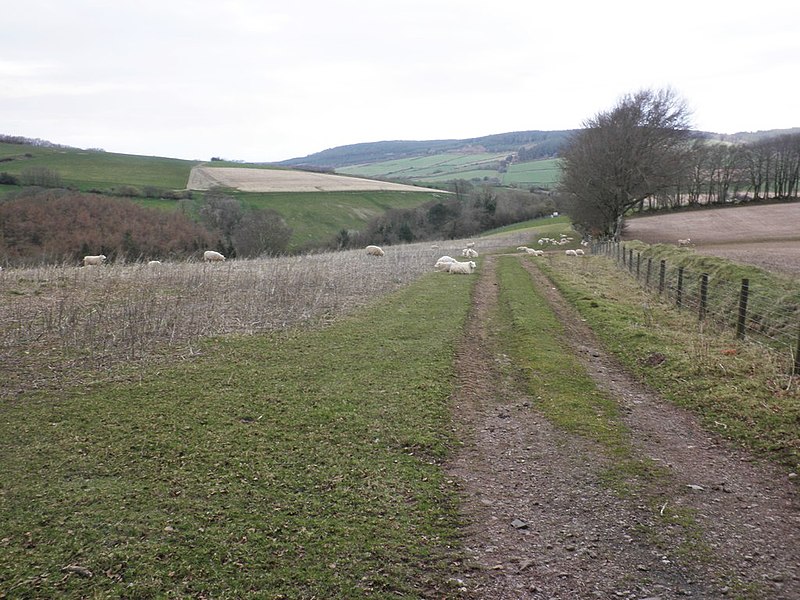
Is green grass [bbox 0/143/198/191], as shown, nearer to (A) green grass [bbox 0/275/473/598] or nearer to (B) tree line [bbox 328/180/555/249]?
(B) tree line [bbox 328/180/555/249]

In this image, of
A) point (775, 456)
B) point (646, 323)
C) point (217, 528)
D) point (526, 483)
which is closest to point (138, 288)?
point (217, 528)

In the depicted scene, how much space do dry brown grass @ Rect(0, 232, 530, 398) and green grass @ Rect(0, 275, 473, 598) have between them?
1.23m

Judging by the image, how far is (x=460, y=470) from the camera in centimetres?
605

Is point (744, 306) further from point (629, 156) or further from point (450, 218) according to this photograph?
point (450, 218)

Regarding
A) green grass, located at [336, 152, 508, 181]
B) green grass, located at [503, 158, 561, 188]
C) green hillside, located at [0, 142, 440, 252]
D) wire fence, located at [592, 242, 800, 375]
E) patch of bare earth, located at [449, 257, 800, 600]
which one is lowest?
patch of bare earth, located at [449, 257, 800, 600]

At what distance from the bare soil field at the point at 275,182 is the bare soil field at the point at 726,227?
56.4 meters

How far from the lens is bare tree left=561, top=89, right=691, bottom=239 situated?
136 feet

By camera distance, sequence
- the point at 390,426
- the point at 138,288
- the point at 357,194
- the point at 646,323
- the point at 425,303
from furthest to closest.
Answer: the point at 357,194
the point at 425,303
the point at 138,288
the point at 646,323
the point at 390,426

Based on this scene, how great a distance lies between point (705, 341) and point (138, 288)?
618 inches

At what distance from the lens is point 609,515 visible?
5.07m

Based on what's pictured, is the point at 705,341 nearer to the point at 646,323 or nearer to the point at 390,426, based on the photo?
the point at 646,323

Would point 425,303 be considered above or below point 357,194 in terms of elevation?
below

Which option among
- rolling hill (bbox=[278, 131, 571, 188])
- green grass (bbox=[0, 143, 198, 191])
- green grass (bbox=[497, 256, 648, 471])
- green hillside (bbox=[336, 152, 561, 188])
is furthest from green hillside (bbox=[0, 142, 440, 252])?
green grass (bbox=[497, 256, 648, 471])

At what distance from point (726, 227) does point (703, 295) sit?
148 feet
